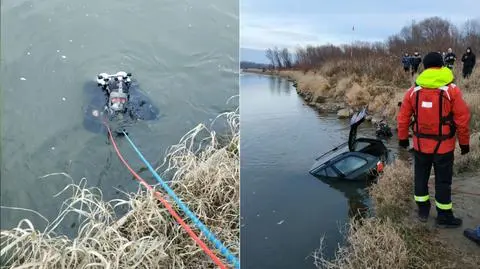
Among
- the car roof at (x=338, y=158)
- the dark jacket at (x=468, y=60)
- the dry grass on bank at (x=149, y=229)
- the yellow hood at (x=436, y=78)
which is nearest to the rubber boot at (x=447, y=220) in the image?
the yellow hood at (x=436, y=78)

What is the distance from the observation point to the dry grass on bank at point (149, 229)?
268 centimetres

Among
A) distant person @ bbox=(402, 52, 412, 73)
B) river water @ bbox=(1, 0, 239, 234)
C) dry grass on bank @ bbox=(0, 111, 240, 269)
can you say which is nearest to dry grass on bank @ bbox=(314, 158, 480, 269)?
dry grass on bank @ bbox=(0, 111, 240, 269)

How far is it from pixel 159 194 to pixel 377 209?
2172mm

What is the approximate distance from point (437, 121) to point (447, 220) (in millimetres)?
825

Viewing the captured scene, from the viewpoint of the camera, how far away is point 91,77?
21.5 ft

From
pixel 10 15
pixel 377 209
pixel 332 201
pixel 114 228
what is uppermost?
pixel 10 15

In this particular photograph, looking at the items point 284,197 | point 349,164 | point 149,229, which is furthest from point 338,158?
A: point 149,229

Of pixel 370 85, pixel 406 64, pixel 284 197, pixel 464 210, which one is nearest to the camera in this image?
pixel 464 210

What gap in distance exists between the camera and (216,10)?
830cm

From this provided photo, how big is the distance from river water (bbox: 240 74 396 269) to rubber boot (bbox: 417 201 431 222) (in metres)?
0.92

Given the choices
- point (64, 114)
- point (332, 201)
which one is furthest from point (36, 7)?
point (332, 201)

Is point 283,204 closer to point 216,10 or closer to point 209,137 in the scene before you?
point 209,137

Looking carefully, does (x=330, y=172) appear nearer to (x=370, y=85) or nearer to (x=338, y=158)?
(x=338, y=158)

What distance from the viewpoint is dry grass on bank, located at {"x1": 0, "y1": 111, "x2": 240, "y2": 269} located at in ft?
8.78
